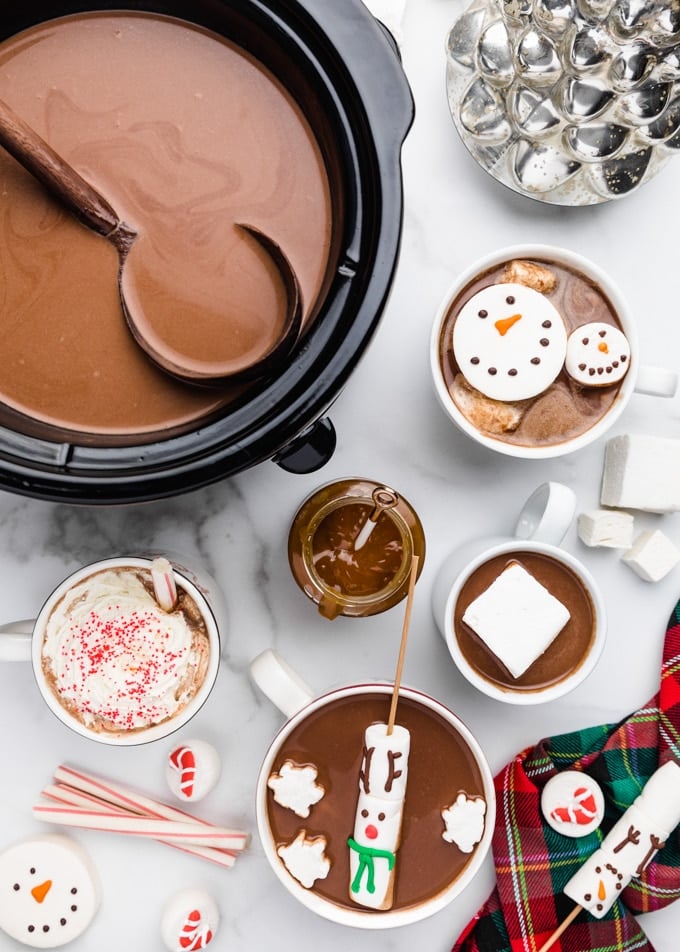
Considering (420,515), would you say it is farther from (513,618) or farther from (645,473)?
(645,473)

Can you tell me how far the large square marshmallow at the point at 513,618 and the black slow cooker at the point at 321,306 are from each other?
1.23 ft

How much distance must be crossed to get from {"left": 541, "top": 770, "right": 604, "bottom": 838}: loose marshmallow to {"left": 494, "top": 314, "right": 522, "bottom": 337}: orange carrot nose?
67 cm

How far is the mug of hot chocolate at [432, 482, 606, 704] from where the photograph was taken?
122 centimetres

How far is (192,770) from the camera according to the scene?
4.27 feet

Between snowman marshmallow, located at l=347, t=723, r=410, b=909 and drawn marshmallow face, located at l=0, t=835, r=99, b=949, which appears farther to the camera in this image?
drawn marshmallow face, located at l=0, t=835, r=99, b=949

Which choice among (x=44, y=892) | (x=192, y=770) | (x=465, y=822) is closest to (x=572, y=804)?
(x=465, y=822)

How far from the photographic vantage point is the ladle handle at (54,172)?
3.19ft

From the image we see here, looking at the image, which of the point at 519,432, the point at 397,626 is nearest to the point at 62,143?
the point at 519,432

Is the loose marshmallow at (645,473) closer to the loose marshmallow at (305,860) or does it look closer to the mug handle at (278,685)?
the mug handle at (278,685)

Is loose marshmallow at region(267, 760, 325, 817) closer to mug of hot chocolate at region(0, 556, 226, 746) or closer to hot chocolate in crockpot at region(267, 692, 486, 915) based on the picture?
hot chocolate in crockpot at region(267, 692, 486, 915)

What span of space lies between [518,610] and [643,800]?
0.37 m

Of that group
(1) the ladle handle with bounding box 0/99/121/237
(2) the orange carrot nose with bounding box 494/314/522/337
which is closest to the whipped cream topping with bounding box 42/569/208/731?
Answer: (1) the ladle handle with bounding box 0/99/121/237

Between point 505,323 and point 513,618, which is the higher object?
Result: point 505,323

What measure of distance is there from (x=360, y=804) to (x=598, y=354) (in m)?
0.68
